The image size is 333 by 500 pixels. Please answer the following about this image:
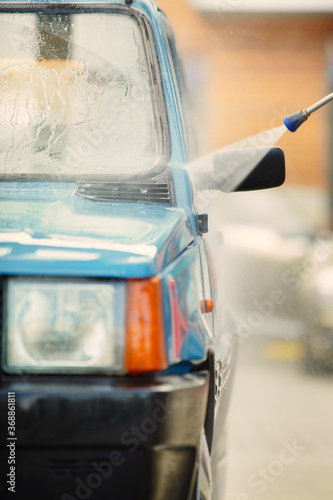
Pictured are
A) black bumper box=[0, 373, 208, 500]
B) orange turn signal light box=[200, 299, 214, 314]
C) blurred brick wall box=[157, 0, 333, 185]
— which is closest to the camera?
black bumper box=[0, 373, 208, 500]

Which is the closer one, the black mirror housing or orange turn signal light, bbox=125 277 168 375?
orange turn signal light, bbox=125 277 168 375

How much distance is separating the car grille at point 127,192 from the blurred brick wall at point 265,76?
35.9 ft

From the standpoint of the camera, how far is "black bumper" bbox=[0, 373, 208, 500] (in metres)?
1.80

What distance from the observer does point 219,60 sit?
1343 cm

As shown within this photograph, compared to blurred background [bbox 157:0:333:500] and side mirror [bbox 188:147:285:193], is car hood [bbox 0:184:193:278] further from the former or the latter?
blurred background [bbox 157:0:333:500]

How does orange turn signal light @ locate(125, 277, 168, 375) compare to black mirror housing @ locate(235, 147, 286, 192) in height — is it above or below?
below

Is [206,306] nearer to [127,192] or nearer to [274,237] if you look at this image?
[127,192]

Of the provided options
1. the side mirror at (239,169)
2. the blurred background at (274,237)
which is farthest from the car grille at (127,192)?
the blurred background at (274,237)

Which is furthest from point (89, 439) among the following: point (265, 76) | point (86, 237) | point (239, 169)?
point (265, 76)

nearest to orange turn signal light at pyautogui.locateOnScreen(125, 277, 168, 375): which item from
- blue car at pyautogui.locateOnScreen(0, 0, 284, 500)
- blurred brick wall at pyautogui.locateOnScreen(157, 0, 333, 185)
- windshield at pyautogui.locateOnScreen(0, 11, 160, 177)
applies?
blue car at pyautogui.locateOnScreen(0, 0, 284, 500)

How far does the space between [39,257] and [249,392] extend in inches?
181

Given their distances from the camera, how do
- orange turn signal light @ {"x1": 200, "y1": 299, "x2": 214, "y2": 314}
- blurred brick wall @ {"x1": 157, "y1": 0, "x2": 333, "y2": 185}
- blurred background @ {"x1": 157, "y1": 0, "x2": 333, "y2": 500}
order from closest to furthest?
orange turn signal light @ {"x1": 200, "y1": 299, "x2": 214, "y2": 314} → blurred background @ {"x1": 157, "y1": 0, "x2": 333, "y2": 500} → blurred brick wall @ {"x1": 157, "y1": 0, "x2": 333, "y2": 185}

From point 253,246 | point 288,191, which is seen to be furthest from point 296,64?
point 253,246

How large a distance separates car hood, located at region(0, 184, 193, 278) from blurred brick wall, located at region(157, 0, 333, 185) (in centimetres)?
1119
